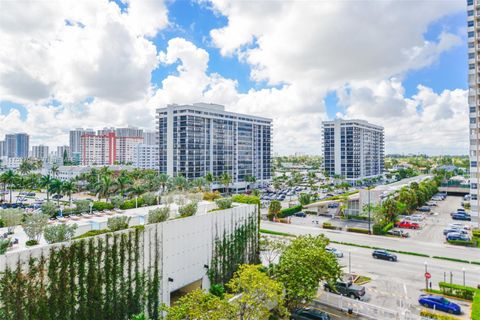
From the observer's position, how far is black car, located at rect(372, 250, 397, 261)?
35562 millimetres

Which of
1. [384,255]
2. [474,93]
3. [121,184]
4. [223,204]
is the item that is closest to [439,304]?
[384,255]

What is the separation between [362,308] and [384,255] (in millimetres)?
14395

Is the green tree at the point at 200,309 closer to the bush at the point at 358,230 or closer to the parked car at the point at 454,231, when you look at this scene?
the bush at the point at 358,230

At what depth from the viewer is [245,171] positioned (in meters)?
103

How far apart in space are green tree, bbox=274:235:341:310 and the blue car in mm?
8333

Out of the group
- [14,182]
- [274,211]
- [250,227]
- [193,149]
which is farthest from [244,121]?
[250,227]

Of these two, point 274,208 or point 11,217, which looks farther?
point 274,208

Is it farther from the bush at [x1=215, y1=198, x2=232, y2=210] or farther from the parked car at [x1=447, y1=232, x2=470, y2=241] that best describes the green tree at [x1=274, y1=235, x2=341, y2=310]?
the parked car at [x1=447, y1=232, x2=470, y2=241]

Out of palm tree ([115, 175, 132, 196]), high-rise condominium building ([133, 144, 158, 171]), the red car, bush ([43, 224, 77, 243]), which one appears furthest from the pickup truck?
high-rise condominium building ([133, 144, 158, 171])

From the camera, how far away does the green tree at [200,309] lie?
48.4 ft

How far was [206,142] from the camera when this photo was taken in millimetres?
89812

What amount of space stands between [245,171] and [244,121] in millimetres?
16380

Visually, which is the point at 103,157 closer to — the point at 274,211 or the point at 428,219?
the point at 274,211

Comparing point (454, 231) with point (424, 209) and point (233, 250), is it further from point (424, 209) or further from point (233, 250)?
point (233, 250)
